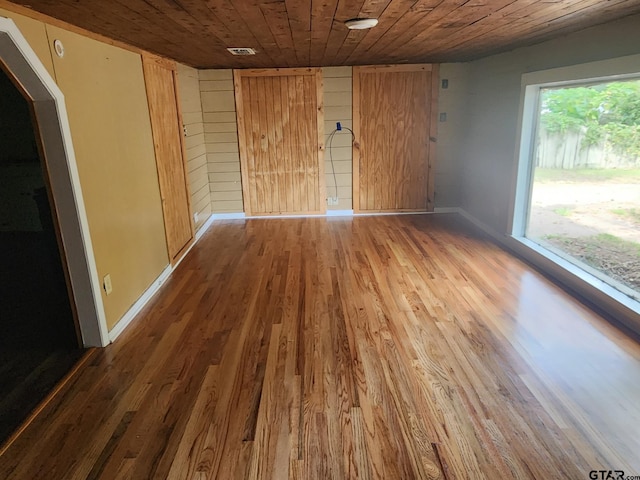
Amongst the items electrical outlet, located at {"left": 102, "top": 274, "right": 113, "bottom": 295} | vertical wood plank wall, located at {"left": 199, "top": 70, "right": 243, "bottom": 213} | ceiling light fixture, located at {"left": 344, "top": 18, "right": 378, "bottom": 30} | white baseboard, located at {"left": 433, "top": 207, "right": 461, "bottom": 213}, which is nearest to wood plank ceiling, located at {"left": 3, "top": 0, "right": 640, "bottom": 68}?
ceiling light fixture, located at {"left": 344, "top": 18, "right": 378, "bottom": 30}

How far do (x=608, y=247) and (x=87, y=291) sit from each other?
4.09 m

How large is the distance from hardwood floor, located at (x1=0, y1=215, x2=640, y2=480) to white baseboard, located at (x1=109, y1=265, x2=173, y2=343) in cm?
7

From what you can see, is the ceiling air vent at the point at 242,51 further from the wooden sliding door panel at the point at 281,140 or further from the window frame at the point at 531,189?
the window frame at the point at 531,189

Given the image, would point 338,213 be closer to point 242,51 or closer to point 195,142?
point 195,142

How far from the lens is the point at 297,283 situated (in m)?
3.95

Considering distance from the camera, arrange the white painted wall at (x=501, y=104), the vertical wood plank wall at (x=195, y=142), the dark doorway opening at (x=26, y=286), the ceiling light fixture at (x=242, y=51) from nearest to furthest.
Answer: the dark doorway opening at (x=26, y=286), the white painted wall at (x=501, y=104), the ceiling light fixture at (x=242, y=51), the vertical wood plank wall at (x=195, y=142)

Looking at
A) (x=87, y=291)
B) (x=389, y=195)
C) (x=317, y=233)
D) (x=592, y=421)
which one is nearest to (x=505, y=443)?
(x=592, y=421)

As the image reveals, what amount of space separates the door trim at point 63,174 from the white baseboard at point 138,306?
11cm

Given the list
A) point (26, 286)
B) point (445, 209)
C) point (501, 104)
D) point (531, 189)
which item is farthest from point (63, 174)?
point (445, 209)

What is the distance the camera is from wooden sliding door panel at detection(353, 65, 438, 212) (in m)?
5.99

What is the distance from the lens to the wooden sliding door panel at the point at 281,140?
237 inches

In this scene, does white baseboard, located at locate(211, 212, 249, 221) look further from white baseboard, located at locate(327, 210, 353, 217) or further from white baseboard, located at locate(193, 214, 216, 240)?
white baseboard, located at locate(327, 210, 353, 217)

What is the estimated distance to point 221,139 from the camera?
624 cm

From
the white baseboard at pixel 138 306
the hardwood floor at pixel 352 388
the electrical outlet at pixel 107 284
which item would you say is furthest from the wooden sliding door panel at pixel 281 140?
the electrical outlet at pixel 107 284
